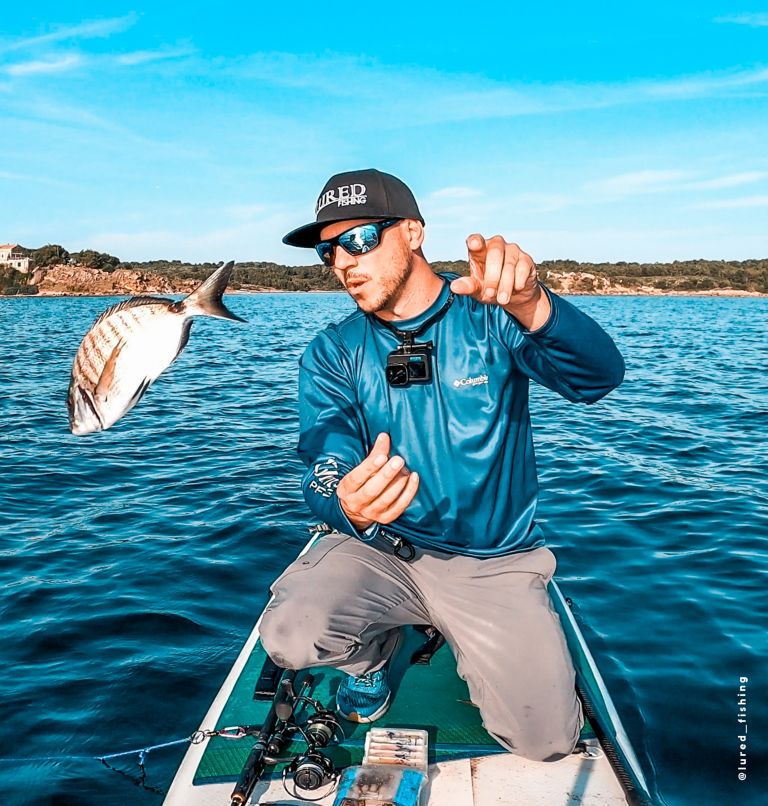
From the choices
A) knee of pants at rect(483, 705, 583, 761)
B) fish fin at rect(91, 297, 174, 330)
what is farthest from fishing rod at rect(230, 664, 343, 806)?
fish fin at rect(91, 297, 174, 330)

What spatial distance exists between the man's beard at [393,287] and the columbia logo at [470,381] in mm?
535

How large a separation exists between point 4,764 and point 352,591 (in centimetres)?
244

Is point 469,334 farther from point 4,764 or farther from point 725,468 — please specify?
point 725,468

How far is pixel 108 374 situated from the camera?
249 cm

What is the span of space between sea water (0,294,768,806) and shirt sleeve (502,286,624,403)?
2.38 m

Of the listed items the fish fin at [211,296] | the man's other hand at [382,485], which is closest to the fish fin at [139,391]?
the fish fin at [211,296]

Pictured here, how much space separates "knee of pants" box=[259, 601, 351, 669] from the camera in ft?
11.8

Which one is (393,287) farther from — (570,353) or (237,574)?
(237,574)

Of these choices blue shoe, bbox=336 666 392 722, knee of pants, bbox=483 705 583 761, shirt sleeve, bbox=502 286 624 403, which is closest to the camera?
shirt sleeve, bbox=502 286 624 403

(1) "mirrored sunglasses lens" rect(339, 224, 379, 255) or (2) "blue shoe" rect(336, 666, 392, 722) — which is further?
(2) "blue shoe" rect(336, 666, 392, 722)

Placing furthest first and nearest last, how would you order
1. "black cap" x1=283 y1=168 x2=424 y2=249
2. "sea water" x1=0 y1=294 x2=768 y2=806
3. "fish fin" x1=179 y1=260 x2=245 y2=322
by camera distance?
"sea water" x1=0 y1=294 x2=768 y2=806 < "black cap" x1=283 y1=168 x2=424 y2=249 < "fish fin" x1=179 y1=260 x2=245 y2=322

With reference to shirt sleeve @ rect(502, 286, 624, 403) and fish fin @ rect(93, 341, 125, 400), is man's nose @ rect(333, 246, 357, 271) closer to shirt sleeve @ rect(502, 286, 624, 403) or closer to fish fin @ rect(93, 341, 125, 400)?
shirt sleeve @ rect(502, 286, 624, 403)

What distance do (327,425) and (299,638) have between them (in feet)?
3.41

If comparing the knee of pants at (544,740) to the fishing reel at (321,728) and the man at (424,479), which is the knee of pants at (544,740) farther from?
→ the fishing reel at (321,728)
